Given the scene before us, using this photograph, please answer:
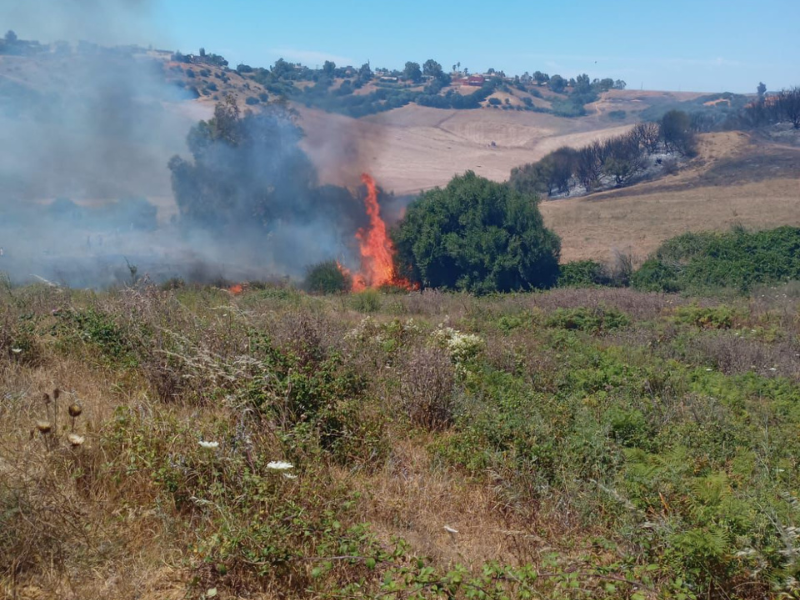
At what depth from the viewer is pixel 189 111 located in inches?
1393

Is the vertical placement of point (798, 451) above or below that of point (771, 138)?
below

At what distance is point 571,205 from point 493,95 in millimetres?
58310

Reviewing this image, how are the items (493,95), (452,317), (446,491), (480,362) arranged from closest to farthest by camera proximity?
(446,491)
(480,362)
(452,317)
(493,95)

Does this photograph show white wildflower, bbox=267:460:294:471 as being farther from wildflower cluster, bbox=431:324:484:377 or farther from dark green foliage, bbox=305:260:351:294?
dark green foliage, bbox=305:260:351:294

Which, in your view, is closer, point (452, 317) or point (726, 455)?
point (726, 455)

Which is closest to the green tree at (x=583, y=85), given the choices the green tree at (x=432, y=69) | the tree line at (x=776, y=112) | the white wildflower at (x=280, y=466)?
the green tree at (x=432, y=69)

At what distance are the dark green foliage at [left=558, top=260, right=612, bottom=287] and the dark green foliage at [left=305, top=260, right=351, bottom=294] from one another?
793cm

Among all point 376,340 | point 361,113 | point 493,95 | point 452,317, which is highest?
point 493,95

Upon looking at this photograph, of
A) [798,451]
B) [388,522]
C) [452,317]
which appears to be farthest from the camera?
[452,317]

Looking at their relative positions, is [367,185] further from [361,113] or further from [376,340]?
[376,340]

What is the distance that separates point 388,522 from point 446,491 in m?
0.58

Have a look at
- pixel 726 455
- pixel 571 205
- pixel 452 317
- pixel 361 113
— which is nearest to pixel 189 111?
pixel 361 113

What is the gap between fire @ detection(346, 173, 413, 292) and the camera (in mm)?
22109

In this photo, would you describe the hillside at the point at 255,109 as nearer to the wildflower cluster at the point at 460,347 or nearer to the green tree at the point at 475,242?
the green tree at the point at 475,242
